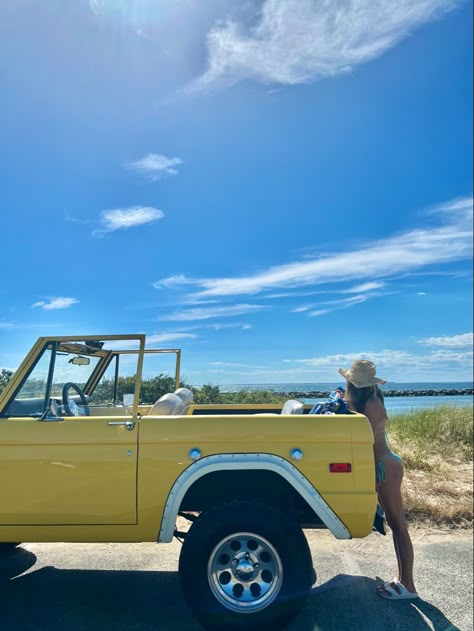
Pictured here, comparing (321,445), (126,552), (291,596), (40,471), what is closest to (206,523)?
(291,596)

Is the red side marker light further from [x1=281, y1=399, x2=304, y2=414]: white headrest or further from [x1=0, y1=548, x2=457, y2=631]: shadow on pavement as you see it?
[x1=0, y1=548, x2=457, y2=631]: shadow on pavement

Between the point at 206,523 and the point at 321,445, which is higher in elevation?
the point at 321,445

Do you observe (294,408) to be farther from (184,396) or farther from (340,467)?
(184,396)

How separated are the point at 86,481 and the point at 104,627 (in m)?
1.03

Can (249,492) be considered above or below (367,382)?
below

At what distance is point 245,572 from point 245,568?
3cm

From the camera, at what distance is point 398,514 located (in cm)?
377

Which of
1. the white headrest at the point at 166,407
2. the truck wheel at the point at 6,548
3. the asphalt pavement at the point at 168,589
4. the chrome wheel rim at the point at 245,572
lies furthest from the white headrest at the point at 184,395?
the truck wheel at the point at 6,548

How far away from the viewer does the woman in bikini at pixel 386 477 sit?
148 inches

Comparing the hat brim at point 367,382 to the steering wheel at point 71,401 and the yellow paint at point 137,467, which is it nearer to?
the yellow paint at point 137,467

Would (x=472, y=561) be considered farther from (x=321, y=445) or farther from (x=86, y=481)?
(x=86, y=481)

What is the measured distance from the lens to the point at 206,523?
3186 millimetres

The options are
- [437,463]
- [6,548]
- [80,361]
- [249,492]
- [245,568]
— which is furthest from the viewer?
[437,463]

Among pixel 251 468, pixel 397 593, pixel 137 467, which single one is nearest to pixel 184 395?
pixel 137 467
